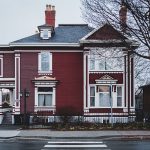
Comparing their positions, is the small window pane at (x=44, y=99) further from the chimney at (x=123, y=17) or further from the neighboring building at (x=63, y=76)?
the chimney at (x=123, y=17)

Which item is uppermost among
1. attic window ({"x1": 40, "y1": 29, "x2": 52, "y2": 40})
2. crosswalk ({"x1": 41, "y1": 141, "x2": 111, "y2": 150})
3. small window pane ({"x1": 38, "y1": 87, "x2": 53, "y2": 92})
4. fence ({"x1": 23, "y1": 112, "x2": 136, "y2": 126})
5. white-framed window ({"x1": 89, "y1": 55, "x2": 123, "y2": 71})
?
attic window ({"x1": 40, "y1": 29, "x2": 52, "y2": 40})

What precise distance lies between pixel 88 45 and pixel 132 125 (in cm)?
1058

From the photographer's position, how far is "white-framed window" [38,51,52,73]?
145 ft

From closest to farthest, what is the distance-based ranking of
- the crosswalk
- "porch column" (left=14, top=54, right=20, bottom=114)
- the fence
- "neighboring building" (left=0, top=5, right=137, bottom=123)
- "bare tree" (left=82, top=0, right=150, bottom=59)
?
the crosswalk → "bare tree" (left=82, top=0, right=150, bottom=59) → the fence → "neighboring building" (left=0, top=5, right=137, bottom=123) → "porch column" (left=14, top=54, right=20, bottom=114)

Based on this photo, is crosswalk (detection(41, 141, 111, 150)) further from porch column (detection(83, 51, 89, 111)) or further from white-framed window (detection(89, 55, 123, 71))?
white-framed window (detection(89, 55, 123, 71))

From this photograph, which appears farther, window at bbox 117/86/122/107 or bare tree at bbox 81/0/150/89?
window at bbox 117/86/122/107

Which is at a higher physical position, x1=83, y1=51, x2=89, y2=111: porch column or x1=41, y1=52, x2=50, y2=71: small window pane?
x1=41, y1=52, x2=50, y2=71: small window pane

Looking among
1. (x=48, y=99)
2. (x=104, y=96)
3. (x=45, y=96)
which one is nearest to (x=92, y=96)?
(x=104, y=96)

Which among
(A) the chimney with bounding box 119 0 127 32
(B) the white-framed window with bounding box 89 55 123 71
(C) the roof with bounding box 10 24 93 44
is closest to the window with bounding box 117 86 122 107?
(B) the white-framed window with bounding box 89 55 123 71

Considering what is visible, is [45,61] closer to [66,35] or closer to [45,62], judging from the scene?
[45,62]

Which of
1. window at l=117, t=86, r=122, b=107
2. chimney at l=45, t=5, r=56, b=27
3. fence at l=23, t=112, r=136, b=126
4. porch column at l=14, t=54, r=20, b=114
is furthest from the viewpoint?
chimney at l=45, t=5, r=56, b=27

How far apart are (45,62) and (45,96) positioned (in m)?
3.20

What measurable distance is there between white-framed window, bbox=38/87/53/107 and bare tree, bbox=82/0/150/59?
42.6ft

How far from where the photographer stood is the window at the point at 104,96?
142ft
